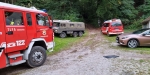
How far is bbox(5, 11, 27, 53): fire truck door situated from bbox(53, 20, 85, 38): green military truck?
554 inches

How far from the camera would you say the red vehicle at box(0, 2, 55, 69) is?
6.33 metres

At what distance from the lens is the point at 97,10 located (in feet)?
110

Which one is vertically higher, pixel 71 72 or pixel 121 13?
pixel 121 13

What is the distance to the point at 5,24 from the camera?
6.33 meters

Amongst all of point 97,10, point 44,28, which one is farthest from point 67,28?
point 44,28

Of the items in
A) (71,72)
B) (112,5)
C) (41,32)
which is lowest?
(71,72)

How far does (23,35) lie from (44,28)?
1.39 meters

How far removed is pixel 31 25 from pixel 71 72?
8.64ft

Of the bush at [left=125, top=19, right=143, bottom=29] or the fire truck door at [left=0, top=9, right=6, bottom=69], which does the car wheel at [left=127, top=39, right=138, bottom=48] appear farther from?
the bush at [left=125, top=19, right=143, bottom=29]

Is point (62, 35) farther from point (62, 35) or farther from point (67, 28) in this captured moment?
point (67, 28)

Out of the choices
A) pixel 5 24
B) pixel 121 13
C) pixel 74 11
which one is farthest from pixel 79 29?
pixel 5 24

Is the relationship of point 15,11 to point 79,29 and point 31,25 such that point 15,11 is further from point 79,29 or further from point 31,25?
point 79,29

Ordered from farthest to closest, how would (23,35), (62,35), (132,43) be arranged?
(62,35), (132,43), (23,35)

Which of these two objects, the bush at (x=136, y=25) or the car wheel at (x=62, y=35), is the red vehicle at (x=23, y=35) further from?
the bush at (x=136, y=25)
